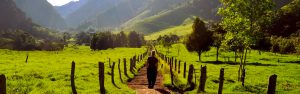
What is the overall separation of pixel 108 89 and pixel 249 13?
71.8 ft

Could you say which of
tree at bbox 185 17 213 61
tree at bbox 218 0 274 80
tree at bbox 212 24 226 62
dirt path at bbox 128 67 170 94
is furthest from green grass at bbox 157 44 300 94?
tree at bbox 185 17 213 61

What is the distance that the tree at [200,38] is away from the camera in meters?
97.9

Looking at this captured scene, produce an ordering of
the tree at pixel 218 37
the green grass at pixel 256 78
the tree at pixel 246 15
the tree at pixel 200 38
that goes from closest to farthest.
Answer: the green grass at pixel 256 78
the tree at pixel 246 15
the tree at pixel 218 37
the tree at pixel 200 38

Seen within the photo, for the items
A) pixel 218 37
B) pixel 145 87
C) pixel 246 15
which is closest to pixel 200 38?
pixel 218 37

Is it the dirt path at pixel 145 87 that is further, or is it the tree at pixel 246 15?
the tree at pixel 246 15

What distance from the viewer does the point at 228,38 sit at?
1843 inches

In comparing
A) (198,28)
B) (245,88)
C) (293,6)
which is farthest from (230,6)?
(293,6)

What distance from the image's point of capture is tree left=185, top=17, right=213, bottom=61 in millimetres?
97919

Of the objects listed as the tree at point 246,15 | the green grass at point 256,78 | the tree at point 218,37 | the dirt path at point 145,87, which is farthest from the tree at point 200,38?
the dirt path at point 145,87

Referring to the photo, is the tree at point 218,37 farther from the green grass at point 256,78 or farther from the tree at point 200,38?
the green grass at point 256,78

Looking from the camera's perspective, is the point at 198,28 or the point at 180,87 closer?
the point at 180,87

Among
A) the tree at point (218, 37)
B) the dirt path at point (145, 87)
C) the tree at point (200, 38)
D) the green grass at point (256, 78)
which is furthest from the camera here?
the tree at point (200, 38)

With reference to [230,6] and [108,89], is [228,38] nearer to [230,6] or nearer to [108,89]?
[230,6]

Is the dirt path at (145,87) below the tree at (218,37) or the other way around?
below
